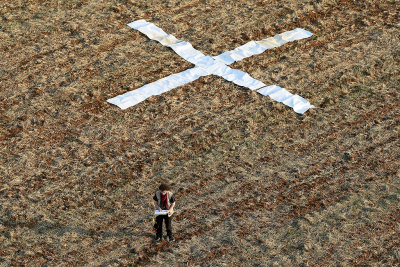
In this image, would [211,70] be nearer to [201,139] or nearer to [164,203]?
[201,139]

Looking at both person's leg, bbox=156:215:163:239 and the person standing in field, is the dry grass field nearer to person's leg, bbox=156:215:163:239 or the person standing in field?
person's leg, bbox=156:215:163:239

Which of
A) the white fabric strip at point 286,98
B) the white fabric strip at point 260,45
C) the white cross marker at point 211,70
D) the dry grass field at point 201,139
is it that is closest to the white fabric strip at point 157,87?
the white cross marker at point 211,70

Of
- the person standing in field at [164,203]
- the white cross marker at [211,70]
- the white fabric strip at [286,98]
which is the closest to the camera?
the person standing in field at [164,203]

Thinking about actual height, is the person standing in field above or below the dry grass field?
above

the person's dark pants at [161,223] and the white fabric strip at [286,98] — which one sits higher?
the person's dark pants at [161,223]

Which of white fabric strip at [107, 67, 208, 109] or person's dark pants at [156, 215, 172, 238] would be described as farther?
white fabric strip at [107, 67, 208, 109]

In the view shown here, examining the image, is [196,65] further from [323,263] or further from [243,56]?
[323,263]

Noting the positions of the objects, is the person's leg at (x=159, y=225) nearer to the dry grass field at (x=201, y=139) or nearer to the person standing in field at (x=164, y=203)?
the person standing in field at (x=164, y=203)

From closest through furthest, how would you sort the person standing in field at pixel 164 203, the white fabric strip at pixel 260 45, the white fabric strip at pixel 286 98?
the person standing in field at pixel 164 203
the white fabric strip at pixel 286 98
the white fabric strip at pixel 260 45

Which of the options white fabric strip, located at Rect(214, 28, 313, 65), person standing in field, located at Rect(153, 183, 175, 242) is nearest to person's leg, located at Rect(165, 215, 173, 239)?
person standing in field, located at Rect(153, 183, 175, 242)
